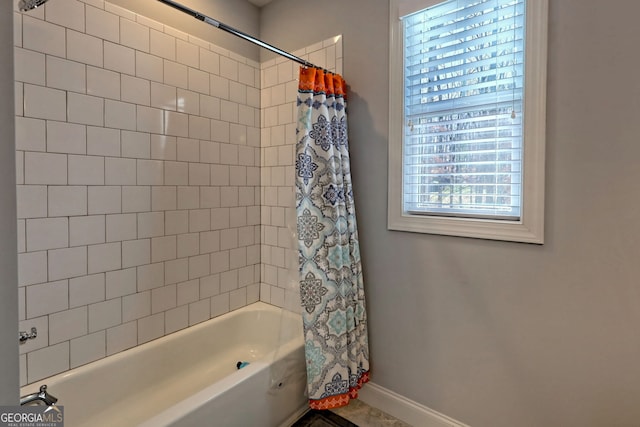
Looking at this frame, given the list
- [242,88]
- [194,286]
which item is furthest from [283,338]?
[242,88]

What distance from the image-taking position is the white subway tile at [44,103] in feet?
4.40

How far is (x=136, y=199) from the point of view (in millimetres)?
1712

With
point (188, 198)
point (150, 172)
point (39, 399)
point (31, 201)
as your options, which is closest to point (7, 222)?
point (39, 399)

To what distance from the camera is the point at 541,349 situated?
1.37 metres

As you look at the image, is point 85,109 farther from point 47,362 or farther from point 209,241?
point 47,362

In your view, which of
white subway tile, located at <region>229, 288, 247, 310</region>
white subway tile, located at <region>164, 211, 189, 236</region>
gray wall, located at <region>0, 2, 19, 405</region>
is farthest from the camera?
white subway tile, located at <region>229, 288, 247, 310</region>

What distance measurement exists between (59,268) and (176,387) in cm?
95

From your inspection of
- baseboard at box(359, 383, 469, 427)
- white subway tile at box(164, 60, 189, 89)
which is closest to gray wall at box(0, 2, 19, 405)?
white subway tile at box(164, 60, 189, 89)

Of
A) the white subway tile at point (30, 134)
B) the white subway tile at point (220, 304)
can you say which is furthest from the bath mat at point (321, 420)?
the white subway tile at point (30, 134)

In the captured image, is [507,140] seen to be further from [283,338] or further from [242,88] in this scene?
[242,88]

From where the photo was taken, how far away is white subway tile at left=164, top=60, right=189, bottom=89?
181cm

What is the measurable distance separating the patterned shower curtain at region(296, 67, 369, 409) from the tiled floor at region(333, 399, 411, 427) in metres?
0.20

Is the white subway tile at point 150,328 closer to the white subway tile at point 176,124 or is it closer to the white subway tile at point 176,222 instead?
the white subway tile at point 176,222

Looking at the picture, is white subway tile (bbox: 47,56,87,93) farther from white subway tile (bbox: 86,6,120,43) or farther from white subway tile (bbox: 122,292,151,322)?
white subway tile (bbox: 122,292,151,322)
